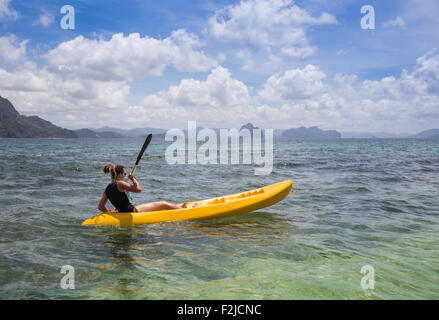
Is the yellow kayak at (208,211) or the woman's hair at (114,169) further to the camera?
the yellow kayak at (208,211)

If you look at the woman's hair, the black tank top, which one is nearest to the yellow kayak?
the black tank top

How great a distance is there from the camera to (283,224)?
7074 mm

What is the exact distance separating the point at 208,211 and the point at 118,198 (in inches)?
82.3

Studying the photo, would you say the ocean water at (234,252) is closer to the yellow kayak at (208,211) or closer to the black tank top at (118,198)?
the yellow kayak at (208,211)

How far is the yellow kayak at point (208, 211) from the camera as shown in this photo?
6492 mm

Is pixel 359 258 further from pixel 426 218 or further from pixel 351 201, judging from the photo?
pixel 351 201

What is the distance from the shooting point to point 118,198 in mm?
6410

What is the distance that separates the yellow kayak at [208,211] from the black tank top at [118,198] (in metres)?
0.13

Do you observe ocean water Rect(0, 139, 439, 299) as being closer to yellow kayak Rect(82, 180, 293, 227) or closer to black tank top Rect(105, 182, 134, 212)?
yellow kayak Rect(82, 180, 293, 227)

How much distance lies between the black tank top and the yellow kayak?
0.43ft

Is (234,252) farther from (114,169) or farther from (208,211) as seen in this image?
(114,169)

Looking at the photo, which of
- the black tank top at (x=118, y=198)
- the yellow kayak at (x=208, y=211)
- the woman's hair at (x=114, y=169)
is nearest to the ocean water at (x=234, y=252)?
the yellow kayak at (x=208, y=211)

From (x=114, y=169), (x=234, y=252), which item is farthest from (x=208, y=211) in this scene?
(x=114, y=169)
